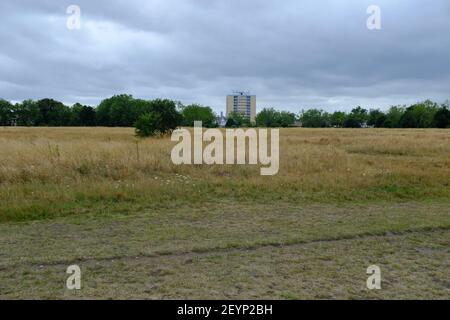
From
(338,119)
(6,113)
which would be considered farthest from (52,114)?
(338,119)

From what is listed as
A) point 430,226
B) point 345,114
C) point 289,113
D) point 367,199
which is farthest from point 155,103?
point 289,113

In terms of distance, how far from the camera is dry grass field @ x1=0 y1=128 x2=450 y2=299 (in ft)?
A: 11.7

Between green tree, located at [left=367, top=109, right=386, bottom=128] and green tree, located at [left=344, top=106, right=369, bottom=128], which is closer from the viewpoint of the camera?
green tree, located at [left=367, top=109, right=386, bottom=128]

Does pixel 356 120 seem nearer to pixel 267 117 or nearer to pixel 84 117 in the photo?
pixel 267 117

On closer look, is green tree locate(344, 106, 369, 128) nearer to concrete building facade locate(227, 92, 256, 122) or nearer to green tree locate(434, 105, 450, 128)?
green tree locate(434, 105, 450, 128)

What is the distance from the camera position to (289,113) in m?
130

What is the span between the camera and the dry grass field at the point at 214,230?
140 inches

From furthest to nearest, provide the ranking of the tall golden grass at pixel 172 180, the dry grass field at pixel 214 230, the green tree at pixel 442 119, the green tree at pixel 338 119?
the green tree at pixel 338 119
the green tree at pixel 442 119
the tall golden grass at pixel 172 180
the dry grass field at pixel 214 230

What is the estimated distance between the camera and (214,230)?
5.52 metres

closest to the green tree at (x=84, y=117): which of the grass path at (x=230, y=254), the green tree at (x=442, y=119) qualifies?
the grass path at (x=230, y=254)

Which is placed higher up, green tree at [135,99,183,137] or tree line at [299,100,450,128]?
tree line at [299,100,450,128]

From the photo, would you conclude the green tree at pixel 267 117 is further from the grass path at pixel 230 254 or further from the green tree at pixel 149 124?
the grass path at pixel 230 254

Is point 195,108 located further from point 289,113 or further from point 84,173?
point 84,173

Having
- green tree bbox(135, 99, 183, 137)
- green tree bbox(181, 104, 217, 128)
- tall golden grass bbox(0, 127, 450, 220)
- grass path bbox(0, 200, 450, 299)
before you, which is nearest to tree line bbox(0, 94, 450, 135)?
green tree bbox(181, 104, 217, 128)
